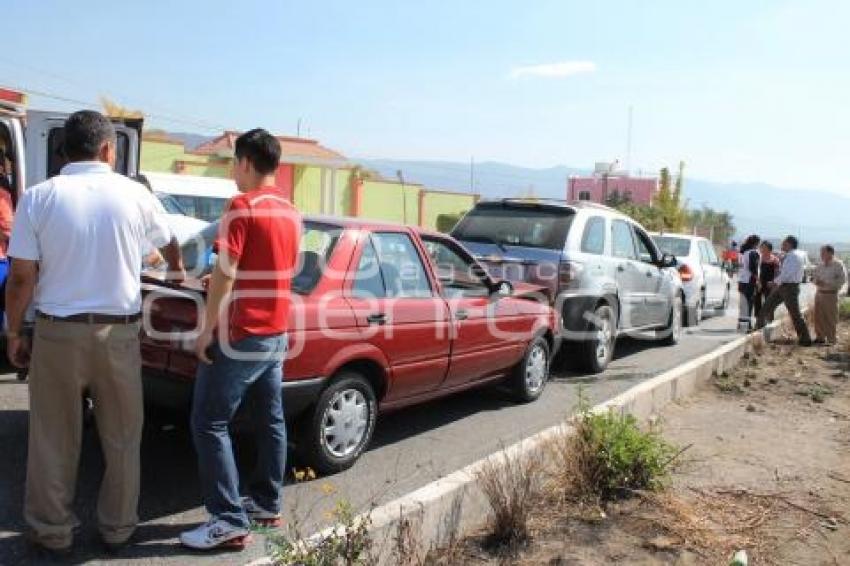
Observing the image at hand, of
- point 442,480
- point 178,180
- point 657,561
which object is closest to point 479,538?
point 442,480

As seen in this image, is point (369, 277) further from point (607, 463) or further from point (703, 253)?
point (703, 253)

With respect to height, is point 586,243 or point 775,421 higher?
point 586,243

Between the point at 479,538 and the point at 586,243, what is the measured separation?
5.01m

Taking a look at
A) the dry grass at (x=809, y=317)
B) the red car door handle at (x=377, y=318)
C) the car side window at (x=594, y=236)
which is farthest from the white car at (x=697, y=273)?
the red car door handle at (x=377, y=318)

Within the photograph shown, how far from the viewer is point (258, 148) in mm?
3961

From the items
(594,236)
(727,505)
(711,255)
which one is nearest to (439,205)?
(711,255)

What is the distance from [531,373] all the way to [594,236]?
2160 millimetres

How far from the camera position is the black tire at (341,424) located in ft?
15.9

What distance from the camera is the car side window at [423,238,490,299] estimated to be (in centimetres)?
630

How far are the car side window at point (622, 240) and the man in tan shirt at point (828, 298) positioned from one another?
4315mm

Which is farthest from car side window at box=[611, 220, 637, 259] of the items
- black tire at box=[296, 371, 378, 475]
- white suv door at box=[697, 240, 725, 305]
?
white suv door at box=[697, 240, 725, 305]

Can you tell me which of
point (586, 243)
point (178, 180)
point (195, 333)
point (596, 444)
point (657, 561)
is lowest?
point (657, 561)

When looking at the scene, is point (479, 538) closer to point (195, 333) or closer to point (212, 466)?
point (212, 466)

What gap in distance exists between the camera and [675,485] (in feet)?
16.8
